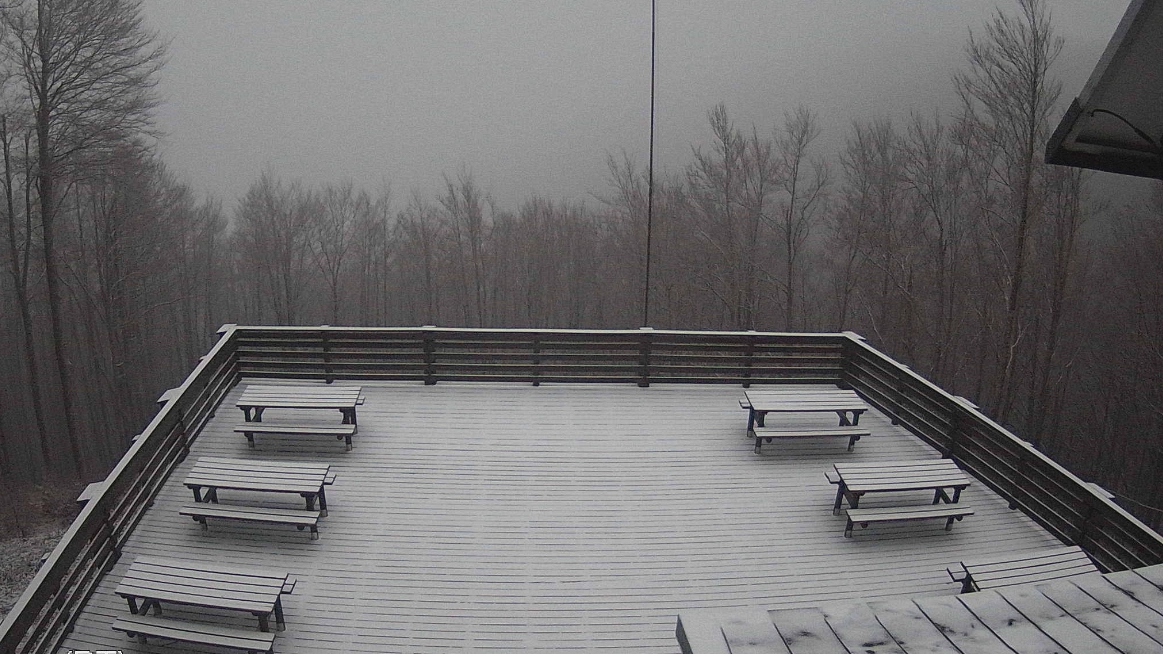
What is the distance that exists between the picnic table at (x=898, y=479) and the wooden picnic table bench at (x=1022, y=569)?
837mm

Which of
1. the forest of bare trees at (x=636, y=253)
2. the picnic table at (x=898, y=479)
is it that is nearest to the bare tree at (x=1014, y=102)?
the forest of bare trees at (x=636, y=253)

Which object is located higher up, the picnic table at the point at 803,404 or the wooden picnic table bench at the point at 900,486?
the picnic table at the point at 803,404

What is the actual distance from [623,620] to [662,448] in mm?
2520

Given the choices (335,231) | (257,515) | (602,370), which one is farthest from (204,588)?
(335,231)

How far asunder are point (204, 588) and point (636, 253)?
60.6 feet

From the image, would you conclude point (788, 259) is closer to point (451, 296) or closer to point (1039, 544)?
point (451, 296)

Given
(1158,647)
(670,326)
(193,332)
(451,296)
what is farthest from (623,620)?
(193,332)

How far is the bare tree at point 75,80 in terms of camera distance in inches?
464

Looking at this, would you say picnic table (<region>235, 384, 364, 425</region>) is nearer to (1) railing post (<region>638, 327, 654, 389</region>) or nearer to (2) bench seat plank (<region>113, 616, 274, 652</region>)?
(2) bench seat plank (<region>113, 616, 274, 652</region>)

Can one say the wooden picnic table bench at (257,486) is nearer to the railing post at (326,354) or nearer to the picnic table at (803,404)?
the railing post at (326,354)

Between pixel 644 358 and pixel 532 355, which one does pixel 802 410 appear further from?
pixel 532 355

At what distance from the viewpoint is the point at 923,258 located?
17953 mm

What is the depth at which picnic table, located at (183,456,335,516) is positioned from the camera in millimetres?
5656

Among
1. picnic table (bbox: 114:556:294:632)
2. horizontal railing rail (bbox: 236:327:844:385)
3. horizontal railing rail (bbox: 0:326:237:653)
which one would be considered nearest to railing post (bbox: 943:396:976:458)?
horizontal railing rail (bbox: 236:327:844:385)
